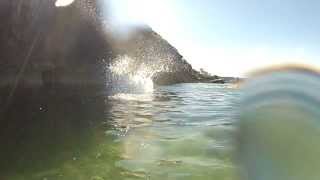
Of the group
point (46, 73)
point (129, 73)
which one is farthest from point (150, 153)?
point (129, 73)

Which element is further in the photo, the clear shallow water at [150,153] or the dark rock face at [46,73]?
the dark rock face at [46,73]

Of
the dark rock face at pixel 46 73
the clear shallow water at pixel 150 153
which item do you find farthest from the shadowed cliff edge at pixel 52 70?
the clear shallow water at pixel 150 153

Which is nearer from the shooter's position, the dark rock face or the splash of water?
the dark rock face

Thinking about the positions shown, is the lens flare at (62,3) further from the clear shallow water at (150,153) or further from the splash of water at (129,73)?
the clear shallow water at (150,153)

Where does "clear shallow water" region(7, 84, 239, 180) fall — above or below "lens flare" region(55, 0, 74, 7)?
below

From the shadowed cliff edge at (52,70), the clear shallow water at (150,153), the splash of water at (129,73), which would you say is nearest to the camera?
the clear shallow water at (150,153)

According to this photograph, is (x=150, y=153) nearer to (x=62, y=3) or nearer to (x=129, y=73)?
(x=62, y=3)

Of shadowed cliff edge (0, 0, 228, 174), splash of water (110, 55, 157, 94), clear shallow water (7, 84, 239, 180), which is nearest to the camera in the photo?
clear shallow water (7, 84, 239, 180)

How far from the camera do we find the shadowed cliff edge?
19094mm

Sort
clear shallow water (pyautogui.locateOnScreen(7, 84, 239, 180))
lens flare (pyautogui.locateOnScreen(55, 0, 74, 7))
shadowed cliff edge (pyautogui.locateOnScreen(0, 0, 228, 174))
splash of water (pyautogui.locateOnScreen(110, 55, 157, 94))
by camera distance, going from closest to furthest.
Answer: clear shallow water (pyautogui.locateOnScreen(7, 84, 239, 180)), shadowed cliff edge (pyautogui.locateOnScreen(0, 0, 228, 174)), lens flare (pyautogui.locateOnScreen(55, 0, 74, 7)), splash of water (pyautogui.locateOnScreen(110, 55, 157, 94))

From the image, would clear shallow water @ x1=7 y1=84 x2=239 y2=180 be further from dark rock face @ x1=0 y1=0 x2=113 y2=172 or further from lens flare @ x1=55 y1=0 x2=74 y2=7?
lens flare @ x1=55 y1=0 x2=74 y2=7

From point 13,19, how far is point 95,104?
424 inches

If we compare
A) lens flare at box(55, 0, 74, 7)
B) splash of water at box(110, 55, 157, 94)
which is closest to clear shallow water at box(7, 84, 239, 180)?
lens flare at box(55, 0, 74, 7)

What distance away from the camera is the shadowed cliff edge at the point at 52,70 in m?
19.1
